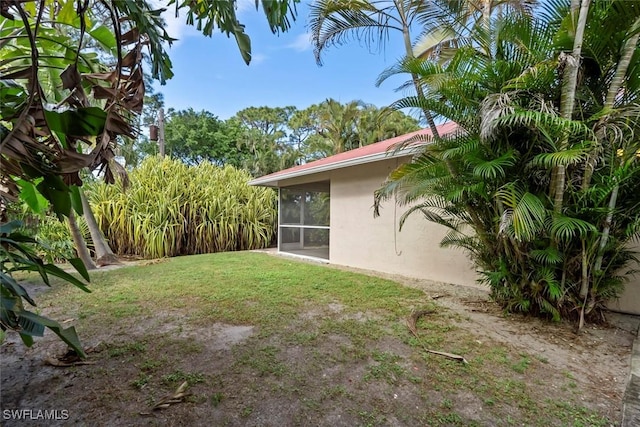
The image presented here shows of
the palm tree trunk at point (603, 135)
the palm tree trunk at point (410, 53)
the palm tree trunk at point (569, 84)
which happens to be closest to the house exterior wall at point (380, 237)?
the palm tree trunk at point (603, 135)

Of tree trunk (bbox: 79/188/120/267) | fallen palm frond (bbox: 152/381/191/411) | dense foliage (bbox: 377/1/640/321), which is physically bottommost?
fallen palm frond (bbox: 152/381/191/411)

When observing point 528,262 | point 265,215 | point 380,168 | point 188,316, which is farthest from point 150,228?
point 528,262

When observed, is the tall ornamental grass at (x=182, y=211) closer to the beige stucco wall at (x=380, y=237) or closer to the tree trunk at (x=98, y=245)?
the tree trunk at (x=98, y=245)

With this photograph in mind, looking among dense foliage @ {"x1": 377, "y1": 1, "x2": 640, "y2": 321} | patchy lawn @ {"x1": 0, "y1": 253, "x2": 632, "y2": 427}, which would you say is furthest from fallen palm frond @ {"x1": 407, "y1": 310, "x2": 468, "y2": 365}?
dense foliage @ {"x1": 377, "y1": 1, "x2": 640, "y2": 321}

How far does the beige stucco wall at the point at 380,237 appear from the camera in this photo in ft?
19.1

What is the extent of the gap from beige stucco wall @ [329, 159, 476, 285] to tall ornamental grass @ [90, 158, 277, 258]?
369 cm

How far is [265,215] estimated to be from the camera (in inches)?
435

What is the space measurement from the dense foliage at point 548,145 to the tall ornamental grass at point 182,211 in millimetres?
7552

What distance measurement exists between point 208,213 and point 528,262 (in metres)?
8.51

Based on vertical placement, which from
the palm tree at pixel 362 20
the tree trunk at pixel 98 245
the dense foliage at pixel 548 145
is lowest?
the tree trunk at pixel 98 245

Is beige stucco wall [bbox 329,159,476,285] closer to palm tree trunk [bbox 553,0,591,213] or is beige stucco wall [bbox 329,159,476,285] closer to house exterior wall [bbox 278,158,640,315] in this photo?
house exterior wall [bbox 278,158,640,315]

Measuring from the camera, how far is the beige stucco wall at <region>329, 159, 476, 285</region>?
19.1 feet

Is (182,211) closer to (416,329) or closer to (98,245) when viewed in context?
(98,245)

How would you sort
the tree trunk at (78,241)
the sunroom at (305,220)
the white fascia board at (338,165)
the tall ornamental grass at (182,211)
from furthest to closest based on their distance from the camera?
the sunroom at (305,220) < the tall ornamental grass at (182,211) < the tree trunk at (78,241) < the white fascia board at (338,165)
